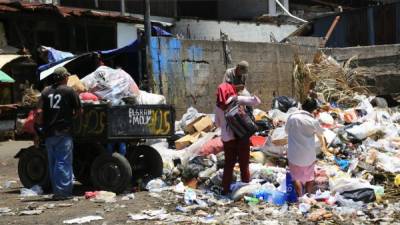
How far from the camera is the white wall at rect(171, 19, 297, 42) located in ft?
70.7

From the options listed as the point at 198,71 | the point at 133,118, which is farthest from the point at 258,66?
the point at 133,118

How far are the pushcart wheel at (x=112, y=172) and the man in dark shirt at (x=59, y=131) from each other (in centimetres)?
39

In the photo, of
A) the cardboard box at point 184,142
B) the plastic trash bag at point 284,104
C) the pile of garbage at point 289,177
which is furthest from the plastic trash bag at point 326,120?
the cardboard box at point 184,142

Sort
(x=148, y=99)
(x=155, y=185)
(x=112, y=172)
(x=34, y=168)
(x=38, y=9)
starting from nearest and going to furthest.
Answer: (x=112, y=172) < (x=155, y=185) < (x=34, y=168) < (x=148, y=99) < (x=38, y=9)

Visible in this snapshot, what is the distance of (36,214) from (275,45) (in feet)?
35.7

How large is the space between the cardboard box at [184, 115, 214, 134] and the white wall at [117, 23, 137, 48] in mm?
6824

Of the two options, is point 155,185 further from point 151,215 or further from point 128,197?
point 151,215

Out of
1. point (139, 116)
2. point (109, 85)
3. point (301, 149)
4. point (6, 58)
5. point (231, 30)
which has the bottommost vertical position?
point (301, 149)

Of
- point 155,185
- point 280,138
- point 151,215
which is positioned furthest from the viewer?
point 280,138

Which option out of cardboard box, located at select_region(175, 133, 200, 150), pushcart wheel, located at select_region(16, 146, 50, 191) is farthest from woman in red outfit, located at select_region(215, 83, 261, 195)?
cardboard box, located at select_region(175, 133, 200, 150)

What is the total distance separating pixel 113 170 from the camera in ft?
24.9

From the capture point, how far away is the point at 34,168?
812cm

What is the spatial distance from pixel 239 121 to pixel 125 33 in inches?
458

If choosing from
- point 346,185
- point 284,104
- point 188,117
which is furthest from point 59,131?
point 284,104
